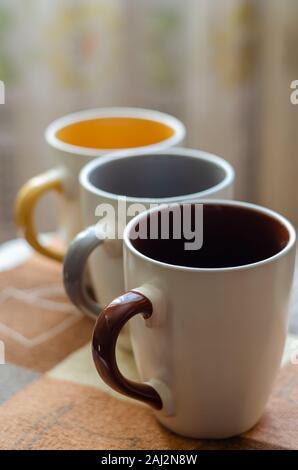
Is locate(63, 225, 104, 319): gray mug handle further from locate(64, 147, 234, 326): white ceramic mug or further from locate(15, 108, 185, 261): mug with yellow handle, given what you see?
locate(15, 108, 185, 261): mug with yellow handle

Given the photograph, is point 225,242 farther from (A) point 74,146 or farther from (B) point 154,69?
(B) point 154,69

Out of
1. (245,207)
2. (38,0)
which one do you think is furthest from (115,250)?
(38,0)

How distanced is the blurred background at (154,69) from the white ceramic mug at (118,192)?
1.65 feet

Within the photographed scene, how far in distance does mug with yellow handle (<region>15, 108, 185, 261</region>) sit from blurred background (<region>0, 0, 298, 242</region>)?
1.10ft

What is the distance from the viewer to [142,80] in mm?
1167

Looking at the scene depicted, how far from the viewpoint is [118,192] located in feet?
2.15

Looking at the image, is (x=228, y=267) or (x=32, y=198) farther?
(x=32, y=198)

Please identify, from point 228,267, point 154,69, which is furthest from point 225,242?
point 154,69

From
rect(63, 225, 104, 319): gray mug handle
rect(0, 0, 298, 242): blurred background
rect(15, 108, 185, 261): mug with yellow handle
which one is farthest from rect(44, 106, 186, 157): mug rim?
rect(0, 0, 298, 242): blurred background

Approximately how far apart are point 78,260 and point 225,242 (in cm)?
11

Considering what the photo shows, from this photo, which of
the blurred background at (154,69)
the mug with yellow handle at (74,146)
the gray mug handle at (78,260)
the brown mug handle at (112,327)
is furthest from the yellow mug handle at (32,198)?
the blurred background at (154,69)

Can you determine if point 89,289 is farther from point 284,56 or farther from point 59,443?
point 284,56

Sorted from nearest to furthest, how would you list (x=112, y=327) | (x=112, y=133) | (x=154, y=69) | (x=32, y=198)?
1. (x=112, y=327)
2. (x=32, y=198)
3. (x=112, y=133)
4. (x=154, y=69)

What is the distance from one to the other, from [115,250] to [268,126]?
A: 76 cm
